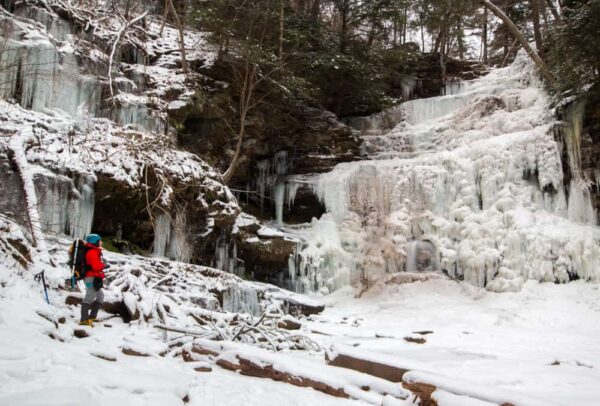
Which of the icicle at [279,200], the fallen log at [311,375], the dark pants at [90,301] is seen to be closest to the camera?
the fallen log at [311,375]

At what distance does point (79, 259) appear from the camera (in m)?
5.76

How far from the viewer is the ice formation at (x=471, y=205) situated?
11.2 meters

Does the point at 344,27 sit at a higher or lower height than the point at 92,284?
higher

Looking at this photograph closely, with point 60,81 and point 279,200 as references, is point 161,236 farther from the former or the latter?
point 279,200

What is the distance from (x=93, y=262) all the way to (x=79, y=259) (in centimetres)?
24

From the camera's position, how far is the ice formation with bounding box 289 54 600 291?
11242mm

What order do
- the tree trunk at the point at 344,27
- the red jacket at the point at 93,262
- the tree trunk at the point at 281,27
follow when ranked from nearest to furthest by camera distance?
1. the red jacket at the point at 93,262
2. the tree trunk at the point at 281,27
3. the tree trunk at the point at 344,27

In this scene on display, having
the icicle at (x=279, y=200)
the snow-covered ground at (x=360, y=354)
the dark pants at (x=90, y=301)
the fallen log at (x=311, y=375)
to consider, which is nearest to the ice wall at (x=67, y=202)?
the snow-covered ground at (x=360, y=354)

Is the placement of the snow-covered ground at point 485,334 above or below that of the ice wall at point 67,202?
below

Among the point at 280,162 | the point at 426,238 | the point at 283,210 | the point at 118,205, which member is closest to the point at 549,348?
the point at 426,238

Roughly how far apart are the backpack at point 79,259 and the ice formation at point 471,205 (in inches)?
333

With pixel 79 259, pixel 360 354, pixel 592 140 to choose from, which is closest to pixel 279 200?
pixel 592 140

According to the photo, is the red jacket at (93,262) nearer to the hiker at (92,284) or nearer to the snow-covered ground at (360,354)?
the hiker at (92,284)

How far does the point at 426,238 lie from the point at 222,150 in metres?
7.57
